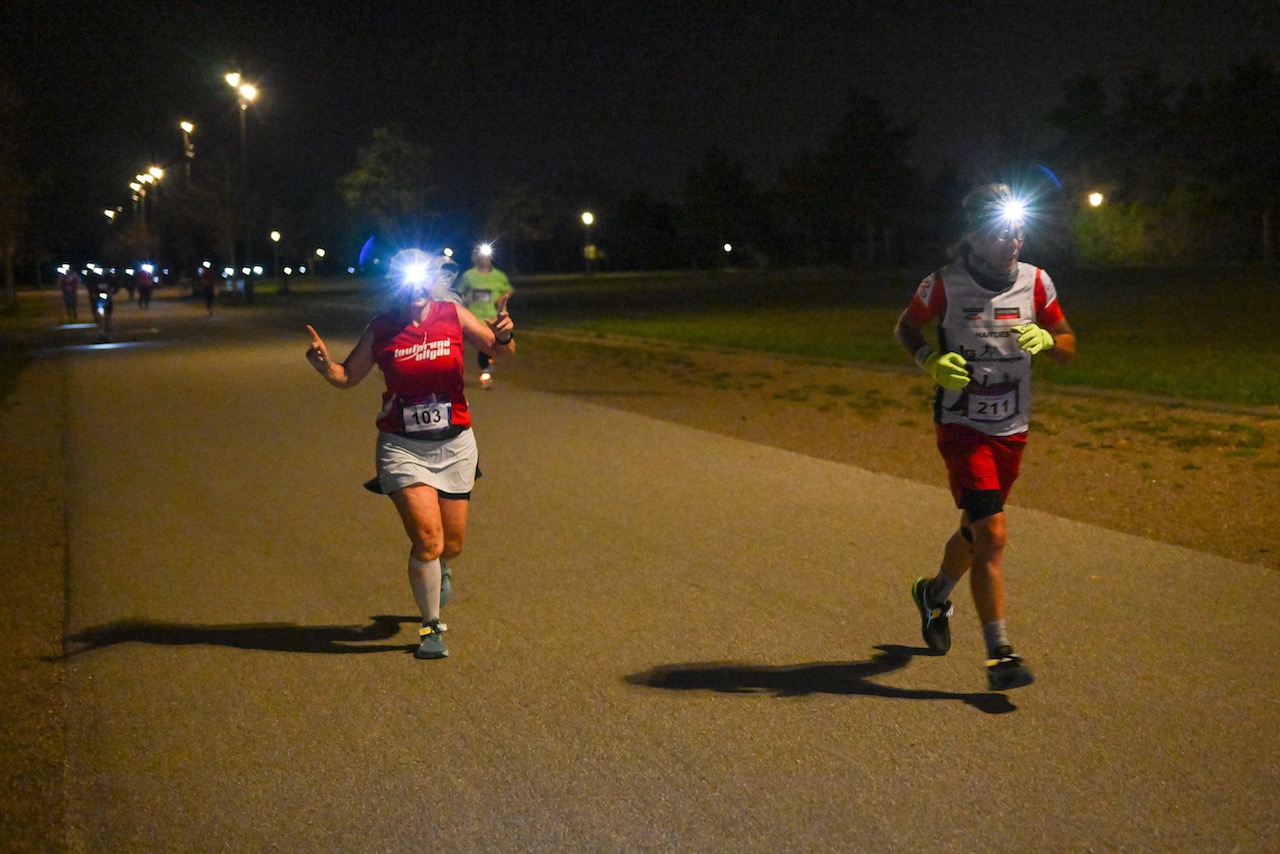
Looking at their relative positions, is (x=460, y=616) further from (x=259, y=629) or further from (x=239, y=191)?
(x=239, y=191)

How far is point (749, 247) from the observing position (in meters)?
111

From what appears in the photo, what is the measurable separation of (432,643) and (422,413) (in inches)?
42.4

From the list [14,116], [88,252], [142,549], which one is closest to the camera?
[142,549]

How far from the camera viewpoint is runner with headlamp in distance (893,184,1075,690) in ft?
17.2

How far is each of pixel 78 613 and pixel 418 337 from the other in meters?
2.58

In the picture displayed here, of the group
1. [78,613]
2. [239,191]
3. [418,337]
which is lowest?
[78,613]

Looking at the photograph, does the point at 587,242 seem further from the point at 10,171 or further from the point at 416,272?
the point at 416,272

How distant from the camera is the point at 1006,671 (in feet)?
16.9

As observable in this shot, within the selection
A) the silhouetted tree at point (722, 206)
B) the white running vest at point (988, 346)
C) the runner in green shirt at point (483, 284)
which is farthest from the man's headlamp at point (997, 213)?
the silhouetted tree at point (722, 206)

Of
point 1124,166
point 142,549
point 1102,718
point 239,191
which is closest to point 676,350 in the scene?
point 142,549

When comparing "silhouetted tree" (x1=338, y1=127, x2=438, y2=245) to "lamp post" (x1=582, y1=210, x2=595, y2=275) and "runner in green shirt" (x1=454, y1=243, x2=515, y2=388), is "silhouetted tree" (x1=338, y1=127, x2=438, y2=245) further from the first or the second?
"runner in green shirt" (x1=454, y1=243, x2=515, y2=388)

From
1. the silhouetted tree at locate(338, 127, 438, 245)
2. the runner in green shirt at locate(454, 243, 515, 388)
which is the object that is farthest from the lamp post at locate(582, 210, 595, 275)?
the runner in green shirt at locate(454, 243, 515, 388)

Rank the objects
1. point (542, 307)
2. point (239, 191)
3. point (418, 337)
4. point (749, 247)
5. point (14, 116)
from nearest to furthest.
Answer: point (418, 337) < point (542, 307) < point (14, 116) < point (239, 191) < point (749, 247)

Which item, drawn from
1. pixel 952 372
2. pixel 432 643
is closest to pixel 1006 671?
pixel 952 372
